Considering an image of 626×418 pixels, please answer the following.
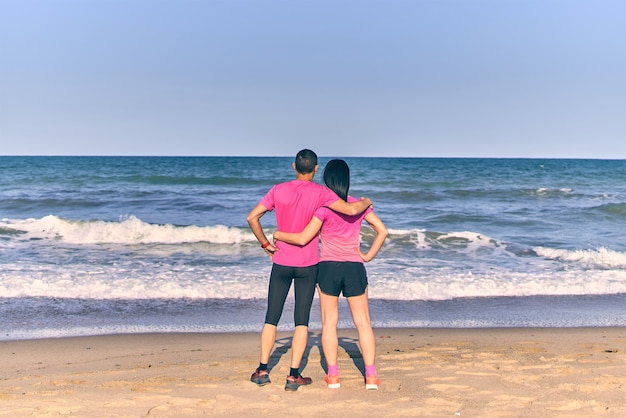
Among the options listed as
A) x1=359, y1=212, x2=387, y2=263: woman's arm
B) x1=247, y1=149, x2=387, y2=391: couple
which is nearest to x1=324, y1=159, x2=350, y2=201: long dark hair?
x1=247, y1=149, x2=387, y2=391: couple

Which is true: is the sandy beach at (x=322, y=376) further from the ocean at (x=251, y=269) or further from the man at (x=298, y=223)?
the ocean at (x=251, y=269)

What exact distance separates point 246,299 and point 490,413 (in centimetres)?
538

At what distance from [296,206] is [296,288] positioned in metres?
0.69

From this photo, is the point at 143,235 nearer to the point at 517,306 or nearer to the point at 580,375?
the point at 517,306

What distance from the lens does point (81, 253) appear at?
13.9m

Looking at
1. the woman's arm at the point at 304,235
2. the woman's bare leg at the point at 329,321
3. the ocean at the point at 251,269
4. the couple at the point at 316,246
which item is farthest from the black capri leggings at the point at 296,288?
the ocean at the point at 251,269

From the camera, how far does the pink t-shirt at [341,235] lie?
4855 mm

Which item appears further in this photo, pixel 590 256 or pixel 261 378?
pixel 590 256

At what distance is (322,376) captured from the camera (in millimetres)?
5578

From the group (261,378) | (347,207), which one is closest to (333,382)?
(261,378)

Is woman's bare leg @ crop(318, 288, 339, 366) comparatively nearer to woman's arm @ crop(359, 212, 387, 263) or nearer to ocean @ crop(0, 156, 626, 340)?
woman's arm @ crop(359, 212, 387, 263)

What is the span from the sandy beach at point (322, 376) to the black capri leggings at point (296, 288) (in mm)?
617

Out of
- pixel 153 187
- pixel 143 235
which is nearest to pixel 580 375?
pixel 143 235

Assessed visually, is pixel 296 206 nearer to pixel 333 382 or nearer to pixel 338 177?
pixel 338 177
